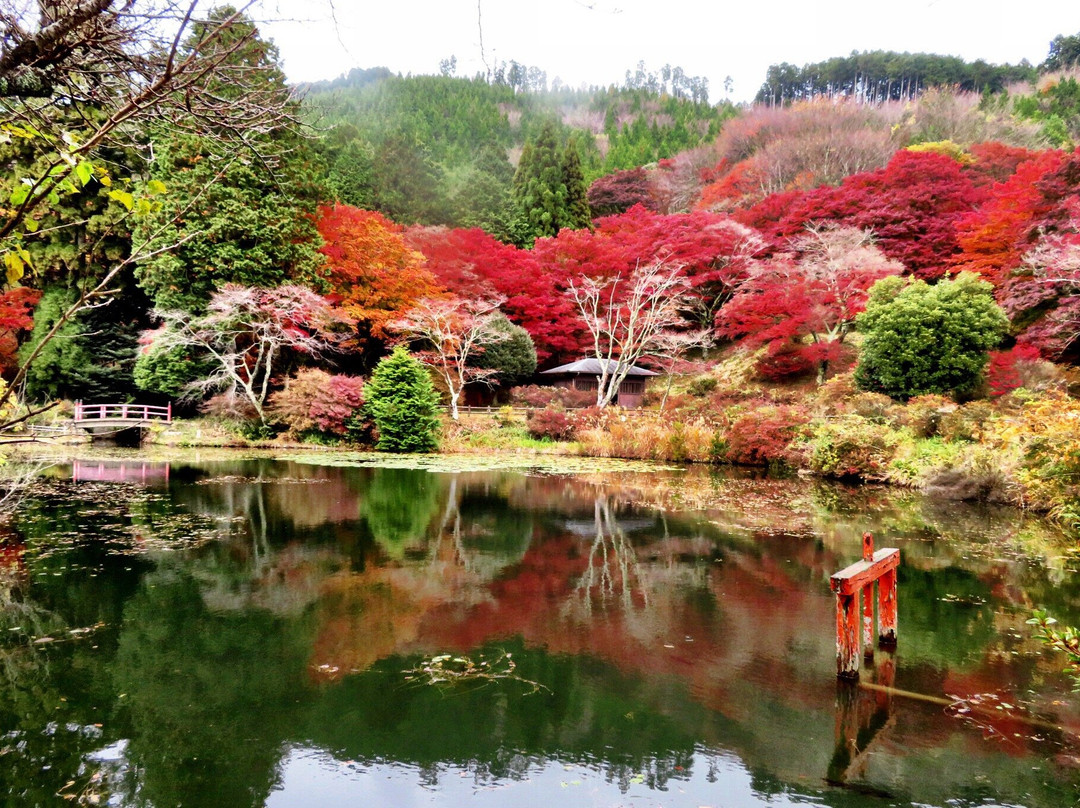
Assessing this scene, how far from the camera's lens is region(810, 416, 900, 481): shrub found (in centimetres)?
1424

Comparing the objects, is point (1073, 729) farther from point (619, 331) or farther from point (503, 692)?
point (619, 331)

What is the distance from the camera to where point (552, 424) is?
19.9 metres

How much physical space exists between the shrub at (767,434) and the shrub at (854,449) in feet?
2.84

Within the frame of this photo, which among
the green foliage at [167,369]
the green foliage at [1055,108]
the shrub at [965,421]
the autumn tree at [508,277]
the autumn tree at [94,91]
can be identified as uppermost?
Answer: the green foliage at [1055,108]

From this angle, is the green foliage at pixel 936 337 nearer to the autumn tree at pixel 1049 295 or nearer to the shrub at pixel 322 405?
the autumn tree at pixel 1049 295

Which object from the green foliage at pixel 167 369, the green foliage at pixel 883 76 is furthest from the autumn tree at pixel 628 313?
the green foliage at pixel 883 76

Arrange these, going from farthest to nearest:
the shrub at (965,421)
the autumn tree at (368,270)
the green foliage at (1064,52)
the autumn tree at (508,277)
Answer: the green foliage at (1064,52), the autumn tree at (508,277), the autumn tree at (368,270), the shrub at (965,421)

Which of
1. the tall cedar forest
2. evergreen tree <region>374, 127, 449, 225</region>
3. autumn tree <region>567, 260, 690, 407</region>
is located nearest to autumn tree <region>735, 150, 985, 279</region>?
the tall cedar forest

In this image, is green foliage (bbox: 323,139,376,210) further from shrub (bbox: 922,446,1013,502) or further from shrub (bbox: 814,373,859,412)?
shrub (bbox: 922,446,1013,502)

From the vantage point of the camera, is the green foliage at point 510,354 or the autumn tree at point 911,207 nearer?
the autumn tree at point 911,207

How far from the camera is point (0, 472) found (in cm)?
952

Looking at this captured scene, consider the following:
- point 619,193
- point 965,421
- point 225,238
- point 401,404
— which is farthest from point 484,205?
point 965,421

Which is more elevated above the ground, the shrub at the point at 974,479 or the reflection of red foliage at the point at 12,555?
the reflection of red foliage at the point at 12,555

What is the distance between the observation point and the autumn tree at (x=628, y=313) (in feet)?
68.6
